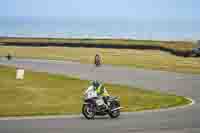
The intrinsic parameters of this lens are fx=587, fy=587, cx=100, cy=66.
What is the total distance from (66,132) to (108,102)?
4.98 metres

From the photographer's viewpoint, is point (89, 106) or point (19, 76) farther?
point (19, 76)

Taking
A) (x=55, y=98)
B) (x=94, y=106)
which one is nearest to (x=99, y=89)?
(x=94, y=106)

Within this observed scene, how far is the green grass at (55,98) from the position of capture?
2762 cm

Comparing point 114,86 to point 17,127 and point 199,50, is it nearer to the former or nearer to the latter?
point 17,127

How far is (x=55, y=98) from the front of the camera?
106 feet

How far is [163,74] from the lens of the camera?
55438mm

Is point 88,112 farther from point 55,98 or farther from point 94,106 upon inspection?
point 55,98

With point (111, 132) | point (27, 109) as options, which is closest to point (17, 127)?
point (111, 132)

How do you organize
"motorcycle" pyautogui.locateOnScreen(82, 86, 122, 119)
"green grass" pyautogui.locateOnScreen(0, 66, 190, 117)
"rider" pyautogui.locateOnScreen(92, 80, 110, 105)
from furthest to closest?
1. "green grass" pyautogui.locateOnScreen(0, 66, 190, 117)
2. "rider" pyautogui.locateOnScreen(92, 80, 110, 105)
3. "motorcycle" pyautogui.locateOnScreen(82, 86, 122, 119)

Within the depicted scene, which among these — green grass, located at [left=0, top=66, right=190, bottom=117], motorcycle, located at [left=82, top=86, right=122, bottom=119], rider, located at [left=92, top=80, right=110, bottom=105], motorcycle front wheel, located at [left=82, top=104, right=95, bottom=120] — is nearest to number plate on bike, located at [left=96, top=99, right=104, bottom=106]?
motorcycle, located at [left=82, top=86, right=122, bottom=119]

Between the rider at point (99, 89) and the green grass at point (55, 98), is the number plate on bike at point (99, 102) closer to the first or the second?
the rider at point (99, 89)

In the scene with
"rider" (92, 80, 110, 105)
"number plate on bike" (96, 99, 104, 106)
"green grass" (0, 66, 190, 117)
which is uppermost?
"rider" (92, 80, 110, 105)

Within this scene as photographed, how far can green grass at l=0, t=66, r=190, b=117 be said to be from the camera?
90.6 ft

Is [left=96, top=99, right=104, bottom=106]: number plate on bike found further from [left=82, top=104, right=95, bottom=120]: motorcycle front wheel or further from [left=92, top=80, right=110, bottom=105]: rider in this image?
[left=82, top=104, right=95, bottom=120]: motorcycle front wheel
